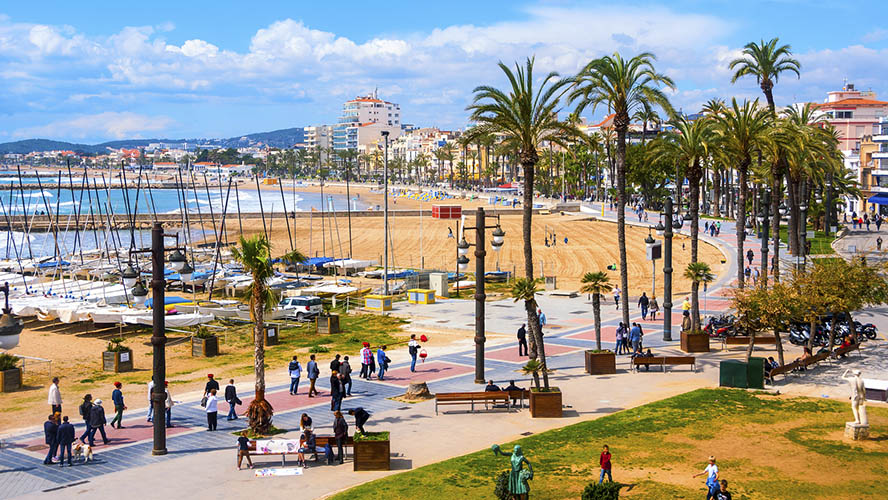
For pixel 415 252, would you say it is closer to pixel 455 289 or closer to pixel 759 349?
pixel 455 289

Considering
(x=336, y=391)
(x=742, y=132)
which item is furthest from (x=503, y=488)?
(x=742, y=132)

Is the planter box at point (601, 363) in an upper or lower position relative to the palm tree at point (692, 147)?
lower

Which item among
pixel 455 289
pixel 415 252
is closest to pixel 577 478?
pixel 455 289

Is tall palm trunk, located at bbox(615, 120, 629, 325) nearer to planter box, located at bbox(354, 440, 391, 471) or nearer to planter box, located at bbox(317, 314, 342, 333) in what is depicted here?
planter box, located at bbox(317, 314, 342, 333)

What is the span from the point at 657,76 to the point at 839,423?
52.8 feet

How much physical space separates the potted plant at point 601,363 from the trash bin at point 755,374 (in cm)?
447

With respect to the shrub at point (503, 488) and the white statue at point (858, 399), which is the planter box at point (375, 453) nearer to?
the shrub at point (503, 488)

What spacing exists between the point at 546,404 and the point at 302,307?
70.5 feet

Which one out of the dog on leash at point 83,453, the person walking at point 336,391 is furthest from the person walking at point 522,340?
the dog on leash at point 83,453

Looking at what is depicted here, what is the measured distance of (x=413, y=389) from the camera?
25000mm

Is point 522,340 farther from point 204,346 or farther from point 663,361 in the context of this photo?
point 204,346

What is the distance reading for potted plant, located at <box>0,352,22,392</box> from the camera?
27.4 m

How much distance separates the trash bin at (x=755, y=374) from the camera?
25172 millimetres

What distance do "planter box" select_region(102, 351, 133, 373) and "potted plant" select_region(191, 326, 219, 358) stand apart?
3.27 meters
